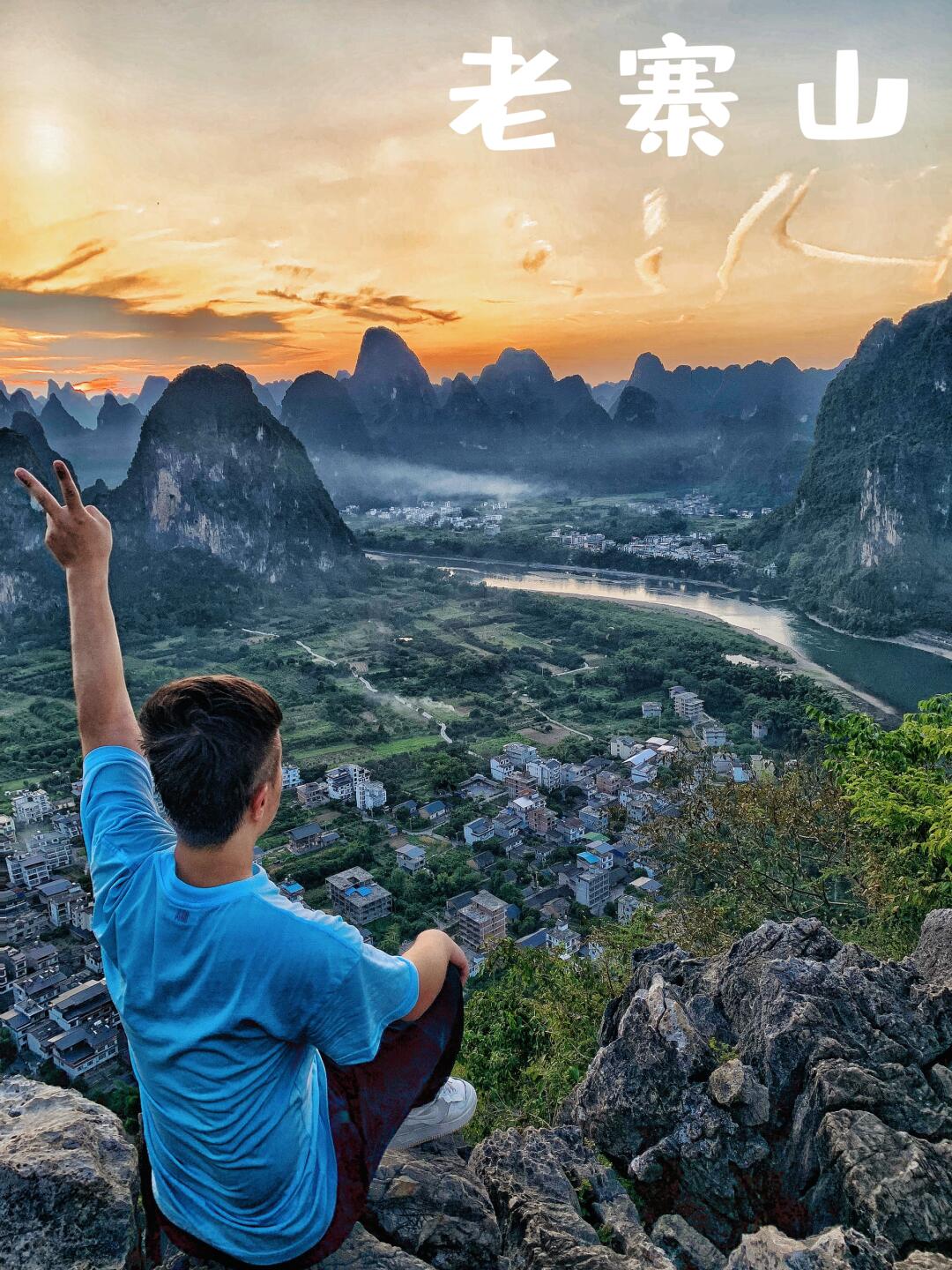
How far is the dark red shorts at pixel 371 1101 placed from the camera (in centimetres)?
59

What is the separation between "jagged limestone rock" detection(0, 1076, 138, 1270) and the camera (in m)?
0.65

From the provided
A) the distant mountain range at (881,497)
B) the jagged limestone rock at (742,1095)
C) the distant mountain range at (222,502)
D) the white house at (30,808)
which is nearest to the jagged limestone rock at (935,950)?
the jagged limestone rock at (742,1095)

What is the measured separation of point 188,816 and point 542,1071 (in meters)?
1.45

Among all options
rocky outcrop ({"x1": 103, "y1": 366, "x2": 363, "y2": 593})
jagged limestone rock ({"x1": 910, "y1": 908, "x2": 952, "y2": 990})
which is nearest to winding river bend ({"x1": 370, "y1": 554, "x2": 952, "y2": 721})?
rocky outcrop ({"x1": 103, "y1": 366, "x2": 363, "y2": 593})

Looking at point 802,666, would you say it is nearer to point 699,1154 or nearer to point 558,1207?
point 699,1154

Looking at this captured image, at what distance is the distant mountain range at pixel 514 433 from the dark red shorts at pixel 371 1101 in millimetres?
23681

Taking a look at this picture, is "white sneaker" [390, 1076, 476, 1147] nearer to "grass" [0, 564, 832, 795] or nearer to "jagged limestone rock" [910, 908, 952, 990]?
"jagged limestone rock" [910, 908, 952, 990]

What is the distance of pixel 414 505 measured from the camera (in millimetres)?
24141

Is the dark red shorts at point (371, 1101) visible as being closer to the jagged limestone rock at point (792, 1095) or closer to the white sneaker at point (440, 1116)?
the white sneaker at point (440, 1116)

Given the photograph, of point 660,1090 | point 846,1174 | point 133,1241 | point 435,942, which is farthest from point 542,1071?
point 435,942

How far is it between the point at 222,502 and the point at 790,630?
1047 centimetres

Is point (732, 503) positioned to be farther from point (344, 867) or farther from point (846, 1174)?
point (846, 1174)

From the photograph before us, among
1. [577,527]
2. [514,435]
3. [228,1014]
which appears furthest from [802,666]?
[514,435]

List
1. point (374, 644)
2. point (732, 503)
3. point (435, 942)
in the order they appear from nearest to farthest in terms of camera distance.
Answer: point (435, 942) < point (374, 644) < point (732, 503)
